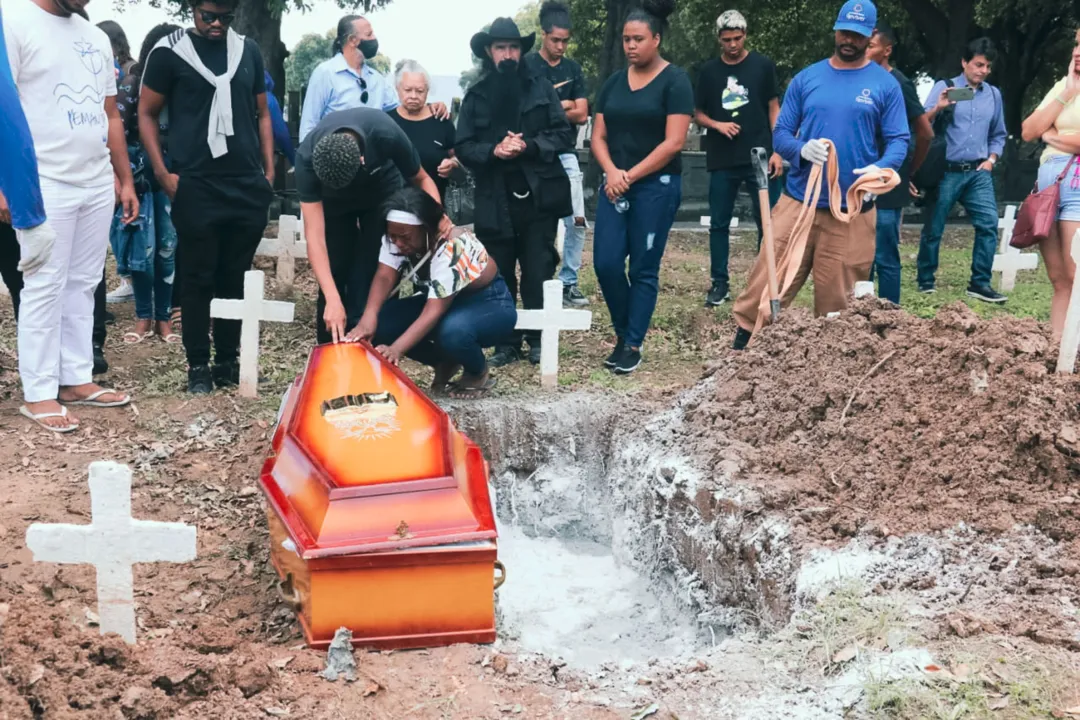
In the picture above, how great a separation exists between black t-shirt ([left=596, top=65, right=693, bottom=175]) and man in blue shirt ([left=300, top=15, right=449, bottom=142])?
128cm

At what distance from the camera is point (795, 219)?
19.3 feet

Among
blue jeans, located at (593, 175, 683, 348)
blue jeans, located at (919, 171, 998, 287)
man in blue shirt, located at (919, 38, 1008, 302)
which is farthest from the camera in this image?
blue jeans, located at (919, 171, 998, 287)

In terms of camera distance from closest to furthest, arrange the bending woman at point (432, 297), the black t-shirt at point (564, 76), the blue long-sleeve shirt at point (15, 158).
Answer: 1. the blue long-sleeve shirt at point (15, 158)
2. the bending woman at point (432, 297)
3. the black t-shirt at point (564, 76)

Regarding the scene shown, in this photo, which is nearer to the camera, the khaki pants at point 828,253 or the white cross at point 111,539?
the white cross at point 111,539

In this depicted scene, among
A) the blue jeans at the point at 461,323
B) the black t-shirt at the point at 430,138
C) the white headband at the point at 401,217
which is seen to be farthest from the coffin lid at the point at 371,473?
the black t-shirt at the point at 430,138

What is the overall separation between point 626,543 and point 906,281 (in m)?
5.60

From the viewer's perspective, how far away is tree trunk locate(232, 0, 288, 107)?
554 inches

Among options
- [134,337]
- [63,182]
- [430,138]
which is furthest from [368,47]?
[63,182]

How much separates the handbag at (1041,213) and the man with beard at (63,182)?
4.65 metres

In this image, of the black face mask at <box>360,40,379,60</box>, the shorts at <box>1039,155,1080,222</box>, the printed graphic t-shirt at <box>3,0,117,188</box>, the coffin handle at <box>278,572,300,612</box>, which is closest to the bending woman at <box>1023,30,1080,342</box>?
the shorts at <box>1039,155,1080,222</box>

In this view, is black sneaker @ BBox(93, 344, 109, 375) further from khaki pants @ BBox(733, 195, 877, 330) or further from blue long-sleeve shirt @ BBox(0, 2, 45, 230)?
khaki pants @ BBox(733, 195, 877, 330)

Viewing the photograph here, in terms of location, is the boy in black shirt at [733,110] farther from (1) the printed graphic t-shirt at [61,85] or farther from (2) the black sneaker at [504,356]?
(1) the printed graphic t-shirt at [61,85]

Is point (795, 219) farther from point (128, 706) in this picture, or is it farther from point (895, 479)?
point (128, 706)

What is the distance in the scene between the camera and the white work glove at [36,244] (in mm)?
4727
